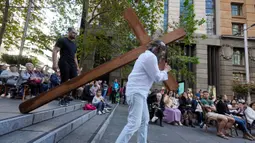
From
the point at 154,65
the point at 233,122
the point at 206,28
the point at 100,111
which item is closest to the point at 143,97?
the point at 154,65

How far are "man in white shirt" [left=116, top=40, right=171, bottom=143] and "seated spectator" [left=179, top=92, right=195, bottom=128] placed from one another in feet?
21.3


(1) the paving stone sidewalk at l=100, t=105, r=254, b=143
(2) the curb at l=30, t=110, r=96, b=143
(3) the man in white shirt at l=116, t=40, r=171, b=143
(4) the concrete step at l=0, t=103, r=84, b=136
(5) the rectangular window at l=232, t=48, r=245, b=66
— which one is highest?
(5) the rectangular window at l=232, t=48, r=245, b=66

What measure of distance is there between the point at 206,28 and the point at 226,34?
2.48 metres

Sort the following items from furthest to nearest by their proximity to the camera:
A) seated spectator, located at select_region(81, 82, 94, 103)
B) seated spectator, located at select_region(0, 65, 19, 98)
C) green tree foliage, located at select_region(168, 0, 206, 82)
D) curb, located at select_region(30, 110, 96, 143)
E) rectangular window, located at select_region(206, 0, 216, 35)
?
rectangular window, located at select_region(206, 0, 216, 35), green tree foliage, located at select_region(168, 0, 206, 82), seated spectator, located at select_region(81, 82, 94, 103), seated spectator, located at select_region(0, 65, 19, 98), curb, located at select_region(30, 110, 96, 143)

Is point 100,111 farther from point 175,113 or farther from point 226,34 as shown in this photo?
point 226,34

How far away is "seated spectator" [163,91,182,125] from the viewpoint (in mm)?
7887

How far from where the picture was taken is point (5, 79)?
280 inches

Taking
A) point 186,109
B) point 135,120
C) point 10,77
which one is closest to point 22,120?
point 135,120

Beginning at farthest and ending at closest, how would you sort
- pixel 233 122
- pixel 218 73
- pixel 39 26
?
1. pixel 218 73
2. pixel 39 26
3. pixel 233 122

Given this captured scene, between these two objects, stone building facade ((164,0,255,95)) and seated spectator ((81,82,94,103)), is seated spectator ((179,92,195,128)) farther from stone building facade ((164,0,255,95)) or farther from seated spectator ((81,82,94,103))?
stone building facade ((164,0,255,95))

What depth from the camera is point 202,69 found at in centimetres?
1898

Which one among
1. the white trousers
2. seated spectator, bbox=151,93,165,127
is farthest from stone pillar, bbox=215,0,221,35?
the white trousers

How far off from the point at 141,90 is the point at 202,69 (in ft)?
61.3

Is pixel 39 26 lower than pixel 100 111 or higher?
higher
